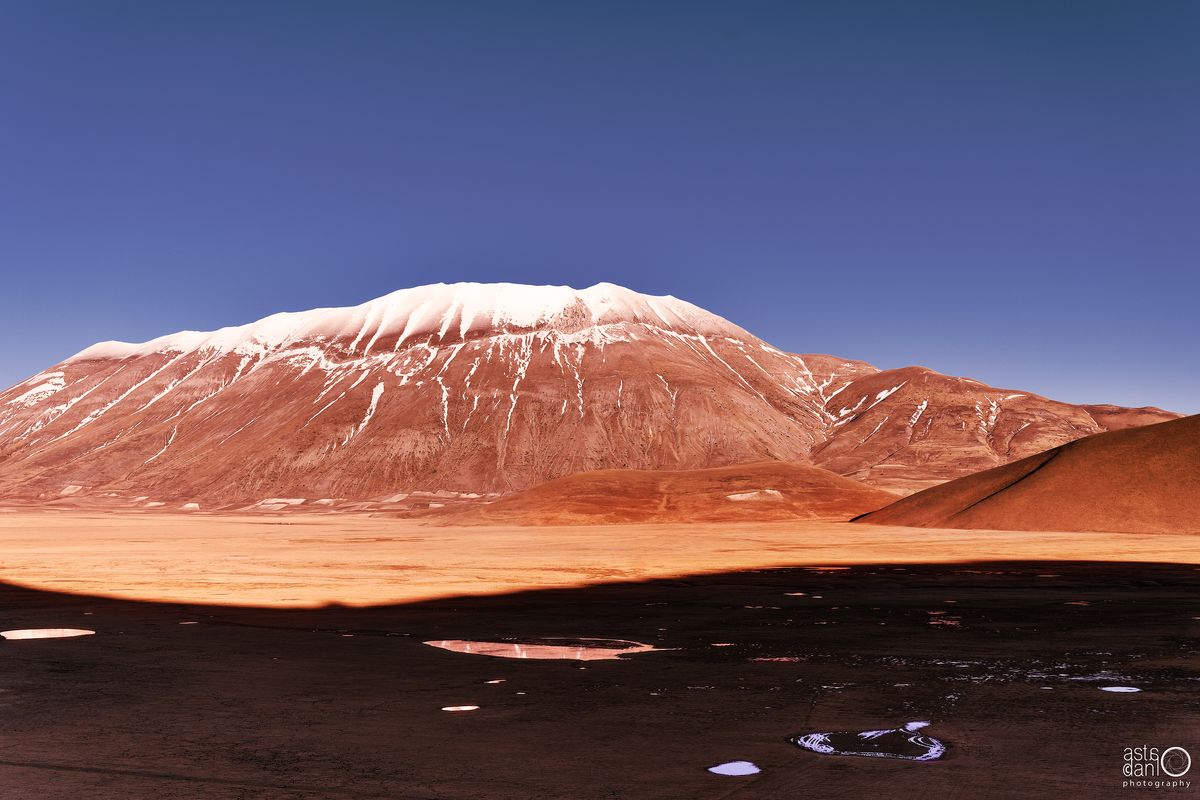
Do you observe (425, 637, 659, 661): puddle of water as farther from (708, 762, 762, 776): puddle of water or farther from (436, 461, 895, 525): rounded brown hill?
(436, 461, 895, 525): rounded brown hill

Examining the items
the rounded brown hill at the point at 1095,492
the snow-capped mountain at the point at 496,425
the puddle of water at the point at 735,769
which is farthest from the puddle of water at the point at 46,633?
the snow-capped mountain at the point at 496,425

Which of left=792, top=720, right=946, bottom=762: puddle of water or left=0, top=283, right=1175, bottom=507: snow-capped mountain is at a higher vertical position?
left=0, top=283, right=1175, bottom=507: snow-capped mountain

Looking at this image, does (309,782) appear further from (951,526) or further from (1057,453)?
(1057,453)

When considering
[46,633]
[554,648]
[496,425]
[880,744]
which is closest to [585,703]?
[880,744]

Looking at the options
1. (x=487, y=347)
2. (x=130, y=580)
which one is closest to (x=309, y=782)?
(x=130, y=580)

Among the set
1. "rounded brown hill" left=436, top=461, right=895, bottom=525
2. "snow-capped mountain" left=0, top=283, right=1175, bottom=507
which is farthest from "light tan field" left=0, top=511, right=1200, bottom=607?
"snow-capped mountain" left=0, top=283, right=1175, bottom=507
